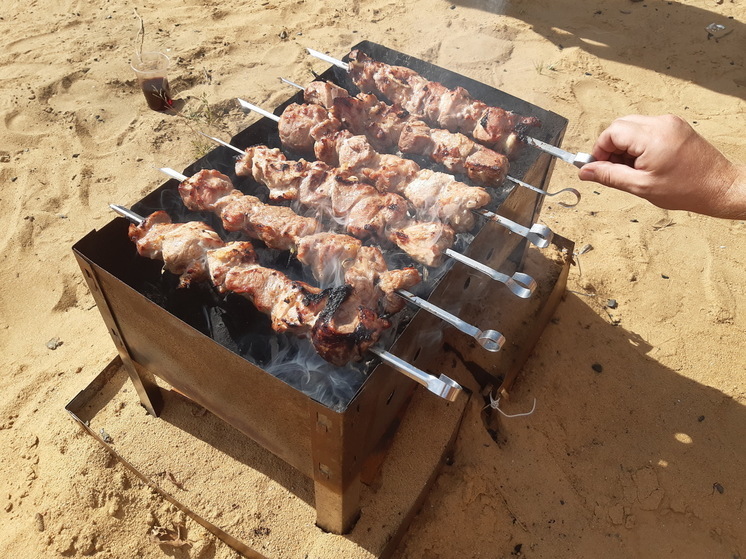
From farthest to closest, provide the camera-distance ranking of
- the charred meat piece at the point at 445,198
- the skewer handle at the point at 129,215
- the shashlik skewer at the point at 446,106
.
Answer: the shashlik skewer at the point at 446,106 < the charred meat piece at the point at 445,198 < the skewer handle at the point at 129,215

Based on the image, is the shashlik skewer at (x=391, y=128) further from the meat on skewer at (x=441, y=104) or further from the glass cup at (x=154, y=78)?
the glass cup at (x=154, y=78)

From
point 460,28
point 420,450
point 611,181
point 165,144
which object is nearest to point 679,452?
point 420,450

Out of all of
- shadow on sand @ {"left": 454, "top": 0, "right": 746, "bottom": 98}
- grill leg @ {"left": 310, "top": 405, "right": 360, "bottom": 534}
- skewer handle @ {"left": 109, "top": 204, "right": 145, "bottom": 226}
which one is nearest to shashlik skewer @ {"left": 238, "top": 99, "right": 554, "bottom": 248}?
grill leg @ {"left": 310, "top": 405, "right": 360, "bottom": 534}

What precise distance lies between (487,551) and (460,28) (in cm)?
592

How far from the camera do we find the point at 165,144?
5133mm

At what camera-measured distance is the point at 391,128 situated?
3.27 meters

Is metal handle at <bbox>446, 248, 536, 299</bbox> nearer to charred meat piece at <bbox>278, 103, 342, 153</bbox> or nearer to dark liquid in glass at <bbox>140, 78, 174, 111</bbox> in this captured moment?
charred meat piece at <bbox>278, 103, 342, 153</bbox>

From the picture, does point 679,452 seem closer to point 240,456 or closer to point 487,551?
point 487,551

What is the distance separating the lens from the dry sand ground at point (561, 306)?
296 centimetres

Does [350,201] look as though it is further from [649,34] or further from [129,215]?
[649,34]

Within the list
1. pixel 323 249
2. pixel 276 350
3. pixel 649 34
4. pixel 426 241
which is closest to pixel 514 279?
pixel 426 241

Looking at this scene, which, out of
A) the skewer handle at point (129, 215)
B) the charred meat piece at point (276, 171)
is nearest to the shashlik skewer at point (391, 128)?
the charred meat piece at point (276, 171)

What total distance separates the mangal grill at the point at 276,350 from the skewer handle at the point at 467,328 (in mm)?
76

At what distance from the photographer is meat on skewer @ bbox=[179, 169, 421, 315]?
2338 millimetres
